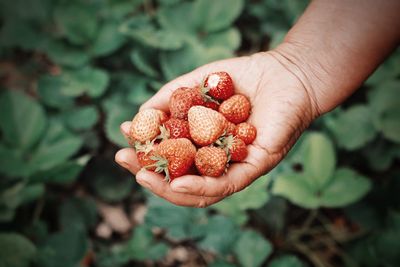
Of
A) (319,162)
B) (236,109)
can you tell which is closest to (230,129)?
(236,109)

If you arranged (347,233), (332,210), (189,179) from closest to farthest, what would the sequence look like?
1. (189,179)
2. (347,233)
3. (332,210)

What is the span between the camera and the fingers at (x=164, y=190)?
1420 millimetres

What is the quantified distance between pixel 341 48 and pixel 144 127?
102cm

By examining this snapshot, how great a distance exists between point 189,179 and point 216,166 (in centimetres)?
14

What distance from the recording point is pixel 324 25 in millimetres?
1910

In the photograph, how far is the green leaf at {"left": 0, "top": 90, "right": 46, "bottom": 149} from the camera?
219cm

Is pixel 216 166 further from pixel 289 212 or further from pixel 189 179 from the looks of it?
pixel 289 212

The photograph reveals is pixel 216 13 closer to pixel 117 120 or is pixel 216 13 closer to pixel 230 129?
pixel 117 120

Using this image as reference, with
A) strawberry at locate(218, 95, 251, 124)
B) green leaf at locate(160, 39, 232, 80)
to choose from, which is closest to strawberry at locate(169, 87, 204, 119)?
strawberry at locate(218, 95, 251, 124)

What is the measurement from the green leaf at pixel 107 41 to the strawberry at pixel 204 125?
116 centimetres

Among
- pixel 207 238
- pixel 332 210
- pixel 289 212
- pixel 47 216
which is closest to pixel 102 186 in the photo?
pixel 47 216

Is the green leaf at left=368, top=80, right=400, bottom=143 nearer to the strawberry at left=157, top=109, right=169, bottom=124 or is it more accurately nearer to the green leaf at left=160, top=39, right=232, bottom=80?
the green leaf at left=160, top=39, right=232, bottom=80

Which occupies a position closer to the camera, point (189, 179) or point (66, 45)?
point (189, 179)

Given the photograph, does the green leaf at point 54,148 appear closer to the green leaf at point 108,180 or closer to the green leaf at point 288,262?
the green leaf at point 108,180
